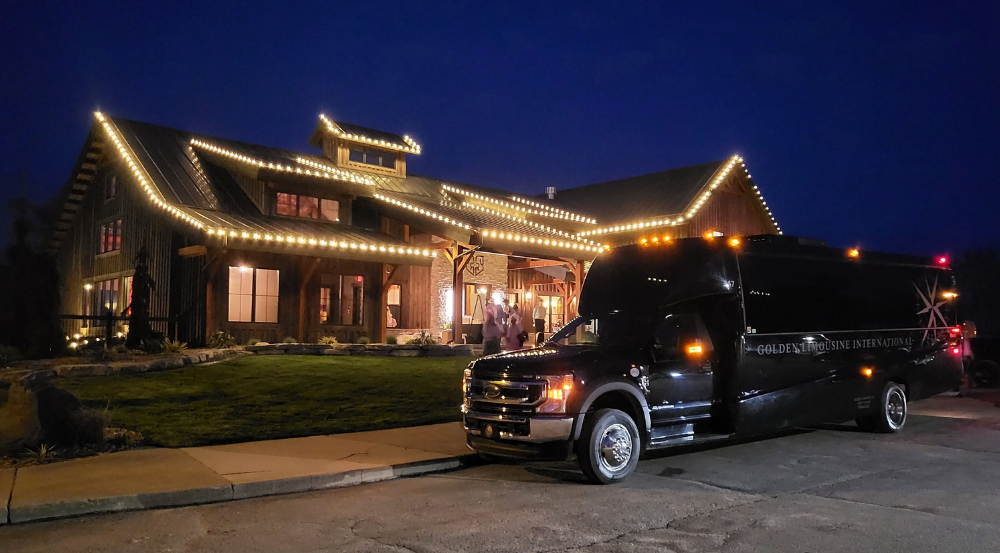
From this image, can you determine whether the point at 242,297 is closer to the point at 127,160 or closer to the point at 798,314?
the point at 127,160

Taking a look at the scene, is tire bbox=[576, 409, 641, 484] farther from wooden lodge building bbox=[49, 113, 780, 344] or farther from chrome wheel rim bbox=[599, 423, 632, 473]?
wooden lodge building bbox=[49, 113, 780, 344]

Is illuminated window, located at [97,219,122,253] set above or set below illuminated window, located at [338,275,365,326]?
above

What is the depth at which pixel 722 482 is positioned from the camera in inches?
317

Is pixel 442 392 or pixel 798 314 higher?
pixel 798 314

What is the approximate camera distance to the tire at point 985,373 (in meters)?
18.4

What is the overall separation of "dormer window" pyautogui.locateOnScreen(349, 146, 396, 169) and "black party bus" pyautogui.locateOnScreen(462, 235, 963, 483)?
18.9m

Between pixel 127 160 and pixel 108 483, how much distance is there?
717 inches

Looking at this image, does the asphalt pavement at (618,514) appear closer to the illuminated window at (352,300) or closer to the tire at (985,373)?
the tire at (985,373)

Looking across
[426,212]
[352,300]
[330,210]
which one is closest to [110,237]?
[330,210]

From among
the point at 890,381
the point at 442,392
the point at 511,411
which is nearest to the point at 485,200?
the point at 442,392

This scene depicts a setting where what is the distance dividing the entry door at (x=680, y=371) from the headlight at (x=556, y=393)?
118 centimetres

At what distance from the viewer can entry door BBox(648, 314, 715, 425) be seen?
8.62 m

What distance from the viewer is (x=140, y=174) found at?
2220 cm

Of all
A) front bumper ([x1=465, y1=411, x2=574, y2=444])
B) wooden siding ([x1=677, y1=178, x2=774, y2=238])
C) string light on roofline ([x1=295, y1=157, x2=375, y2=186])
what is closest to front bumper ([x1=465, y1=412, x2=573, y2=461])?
front bumper ([x1=465, y1=411, x2=574, y2=444])
